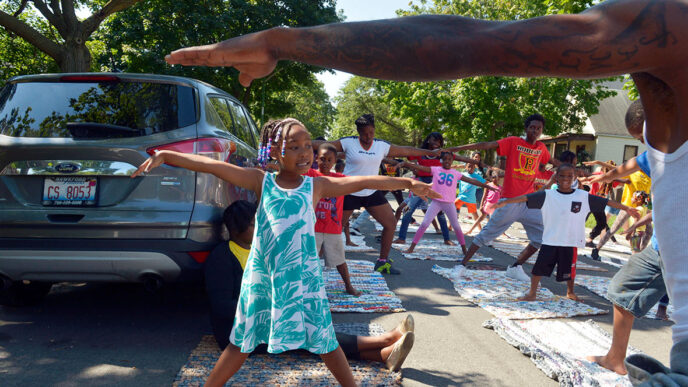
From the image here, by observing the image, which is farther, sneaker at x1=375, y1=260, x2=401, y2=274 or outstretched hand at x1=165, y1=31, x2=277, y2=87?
sneaker at x1=375, y1=260, x2=401, y2=274

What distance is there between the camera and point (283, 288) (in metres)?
2.46

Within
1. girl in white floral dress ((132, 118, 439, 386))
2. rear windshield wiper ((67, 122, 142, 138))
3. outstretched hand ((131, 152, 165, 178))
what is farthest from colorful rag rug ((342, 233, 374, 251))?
outstretched hand ((131, 152, 165, 178))

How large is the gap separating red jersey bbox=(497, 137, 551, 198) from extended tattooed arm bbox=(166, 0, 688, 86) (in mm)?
5670

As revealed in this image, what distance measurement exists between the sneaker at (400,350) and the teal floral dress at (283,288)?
0.71m

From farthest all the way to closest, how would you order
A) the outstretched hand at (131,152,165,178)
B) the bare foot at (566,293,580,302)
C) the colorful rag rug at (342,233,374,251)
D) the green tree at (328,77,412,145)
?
the green tree at (328,77,412,145) → the colorful rag rug at (342,233,374,251) → the bare foot at (566,293,580,302) → the outstretched hand at (131,152,165,178)

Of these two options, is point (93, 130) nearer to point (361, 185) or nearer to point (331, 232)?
point (361, 185)

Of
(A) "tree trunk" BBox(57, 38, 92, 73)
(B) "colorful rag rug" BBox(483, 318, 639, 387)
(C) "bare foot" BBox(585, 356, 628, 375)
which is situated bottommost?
(B) "colorful rag rug" BBox(483, 318, 639, 387)

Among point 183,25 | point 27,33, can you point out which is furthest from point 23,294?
point 183,25

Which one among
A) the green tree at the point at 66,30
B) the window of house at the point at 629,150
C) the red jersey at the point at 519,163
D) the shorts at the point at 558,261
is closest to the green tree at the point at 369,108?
the window of house at the point at 629,150

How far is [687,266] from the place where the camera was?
108 centimetres

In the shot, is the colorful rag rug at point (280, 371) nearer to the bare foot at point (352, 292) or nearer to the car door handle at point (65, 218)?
the car door handle at point (65, 218)

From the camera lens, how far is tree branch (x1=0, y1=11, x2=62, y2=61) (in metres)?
9.25

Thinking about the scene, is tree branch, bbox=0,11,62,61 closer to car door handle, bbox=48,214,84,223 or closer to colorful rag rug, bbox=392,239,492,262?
car door handle, bbox=48,214,84,223

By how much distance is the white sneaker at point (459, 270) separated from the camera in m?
6.22
